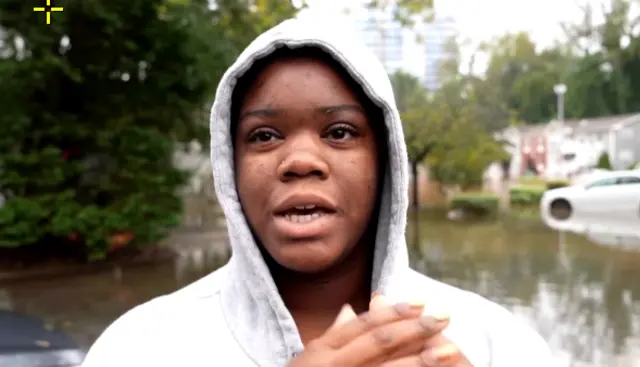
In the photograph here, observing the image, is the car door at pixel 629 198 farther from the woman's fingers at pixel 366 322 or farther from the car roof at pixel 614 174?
the woman's fingers at pixel 366 322

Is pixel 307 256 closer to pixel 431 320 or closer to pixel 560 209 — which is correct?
pixel 431 320

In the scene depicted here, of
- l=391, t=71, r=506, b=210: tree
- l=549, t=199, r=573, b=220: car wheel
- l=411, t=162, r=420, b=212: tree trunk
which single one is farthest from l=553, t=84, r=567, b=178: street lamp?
l=411, t=162, r=420, b=212: tree trunk

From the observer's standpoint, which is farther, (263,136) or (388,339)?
(263,136)

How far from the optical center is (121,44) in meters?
9.62

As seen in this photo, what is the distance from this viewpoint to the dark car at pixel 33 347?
314 centimetres

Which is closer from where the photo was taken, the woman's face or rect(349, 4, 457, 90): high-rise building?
the woman's face

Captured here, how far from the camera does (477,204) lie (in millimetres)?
16750

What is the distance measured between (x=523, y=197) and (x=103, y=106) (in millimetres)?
10320

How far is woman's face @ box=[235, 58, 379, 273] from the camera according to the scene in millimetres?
1047

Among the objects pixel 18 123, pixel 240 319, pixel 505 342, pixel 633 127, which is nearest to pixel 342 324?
pixel 240 319

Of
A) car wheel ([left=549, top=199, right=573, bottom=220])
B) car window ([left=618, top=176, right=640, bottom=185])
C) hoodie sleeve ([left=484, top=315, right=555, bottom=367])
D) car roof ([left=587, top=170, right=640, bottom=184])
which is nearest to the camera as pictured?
hoodie sleeve ([left=484, top=315, right=555, bottom=367])

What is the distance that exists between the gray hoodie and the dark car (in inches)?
90.1
